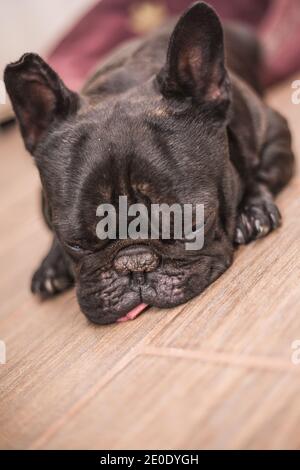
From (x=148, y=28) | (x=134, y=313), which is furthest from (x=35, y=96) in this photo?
(x=148, y=28)

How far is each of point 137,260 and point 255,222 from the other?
468 millimetres

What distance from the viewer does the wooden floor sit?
3.71ft

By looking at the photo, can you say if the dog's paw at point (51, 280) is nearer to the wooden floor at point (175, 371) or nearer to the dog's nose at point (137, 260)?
the wooden floor at point (175, 371)

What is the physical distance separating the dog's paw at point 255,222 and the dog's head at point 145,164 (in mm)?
58

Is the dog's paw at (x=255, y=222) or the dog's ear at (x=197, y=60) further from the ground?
the dog's ear at (x=197, y=60)

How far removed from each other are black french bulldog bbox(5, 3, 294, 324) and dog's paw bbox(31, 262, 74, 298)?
1.08 ft

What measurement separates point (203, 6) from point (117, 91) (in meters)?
0.51

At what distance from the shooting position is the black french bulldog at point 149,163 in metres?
1.66

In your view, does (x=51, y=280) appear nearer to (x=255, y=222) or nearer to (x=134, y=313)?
(x=134, y=313)

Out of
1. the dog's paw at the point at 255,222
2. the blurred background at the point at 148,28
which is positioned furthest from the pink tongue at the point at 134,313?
the blurred background at the point at 148,28

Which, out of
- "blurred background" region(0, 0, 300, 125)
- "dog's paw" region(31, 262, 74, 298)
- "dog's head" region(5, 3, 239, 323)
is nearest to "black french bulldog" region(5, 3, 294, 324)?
"dog's head" region(5, 3, 239, 323)

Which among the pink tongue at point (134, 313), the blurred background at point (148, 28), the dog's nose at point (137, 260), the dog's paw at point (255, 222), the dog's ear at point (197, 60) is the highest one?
the dog's ear at point (197, 60)

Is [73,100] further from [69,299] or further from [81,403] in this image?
[81,403]

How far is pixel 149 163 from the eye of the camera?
1.63 metres
